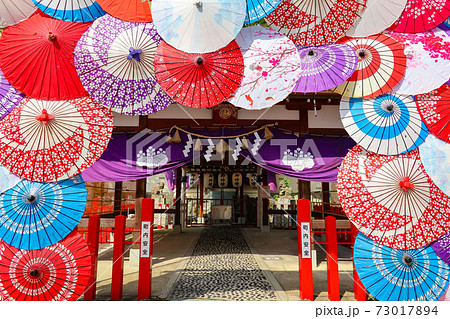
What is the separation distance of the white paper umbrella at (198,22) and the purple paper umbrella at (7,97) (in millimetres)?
1731

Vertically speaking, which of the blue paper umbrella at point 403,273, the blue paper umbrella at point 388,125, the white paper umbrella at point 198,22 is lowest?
the blue paper umbrella at point 403,273

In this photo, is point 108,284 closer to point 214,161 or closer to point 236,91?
point 236,91

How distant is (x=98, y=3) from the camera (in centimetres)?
281

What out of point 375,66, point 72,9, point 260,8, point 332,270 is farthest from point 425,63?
point 72,9

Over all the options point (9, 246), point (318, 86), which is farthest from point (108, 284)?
point (318, 86)

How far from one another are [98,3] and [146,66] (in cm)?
86

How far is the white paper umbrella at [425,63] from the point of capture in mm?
2910

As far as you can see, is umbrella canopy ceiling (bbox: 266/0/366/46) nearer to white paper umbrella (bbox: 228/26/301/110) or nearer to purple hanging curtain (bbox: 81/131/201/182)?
white paper umbrella (bbox: 228/26/301/110)

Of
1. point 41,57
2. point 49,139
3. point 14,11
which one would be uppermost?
point 14,11

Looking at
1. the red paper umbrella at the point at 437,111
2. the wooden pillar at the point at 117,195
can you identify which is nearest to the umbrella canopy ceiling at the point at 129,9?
the red paper umbrella at the point at 437,111

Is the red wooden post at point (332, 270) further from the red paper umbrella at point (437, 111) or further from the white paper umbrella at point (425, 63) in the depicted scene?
the white paper umbrella at point (425, 63)

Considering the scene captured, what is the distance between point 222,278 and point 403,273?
2.83 metres

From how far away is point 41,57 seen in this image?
2.72 m

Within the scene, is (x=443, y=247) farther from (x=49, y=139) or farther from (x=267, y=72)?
(x=49, y=139)
